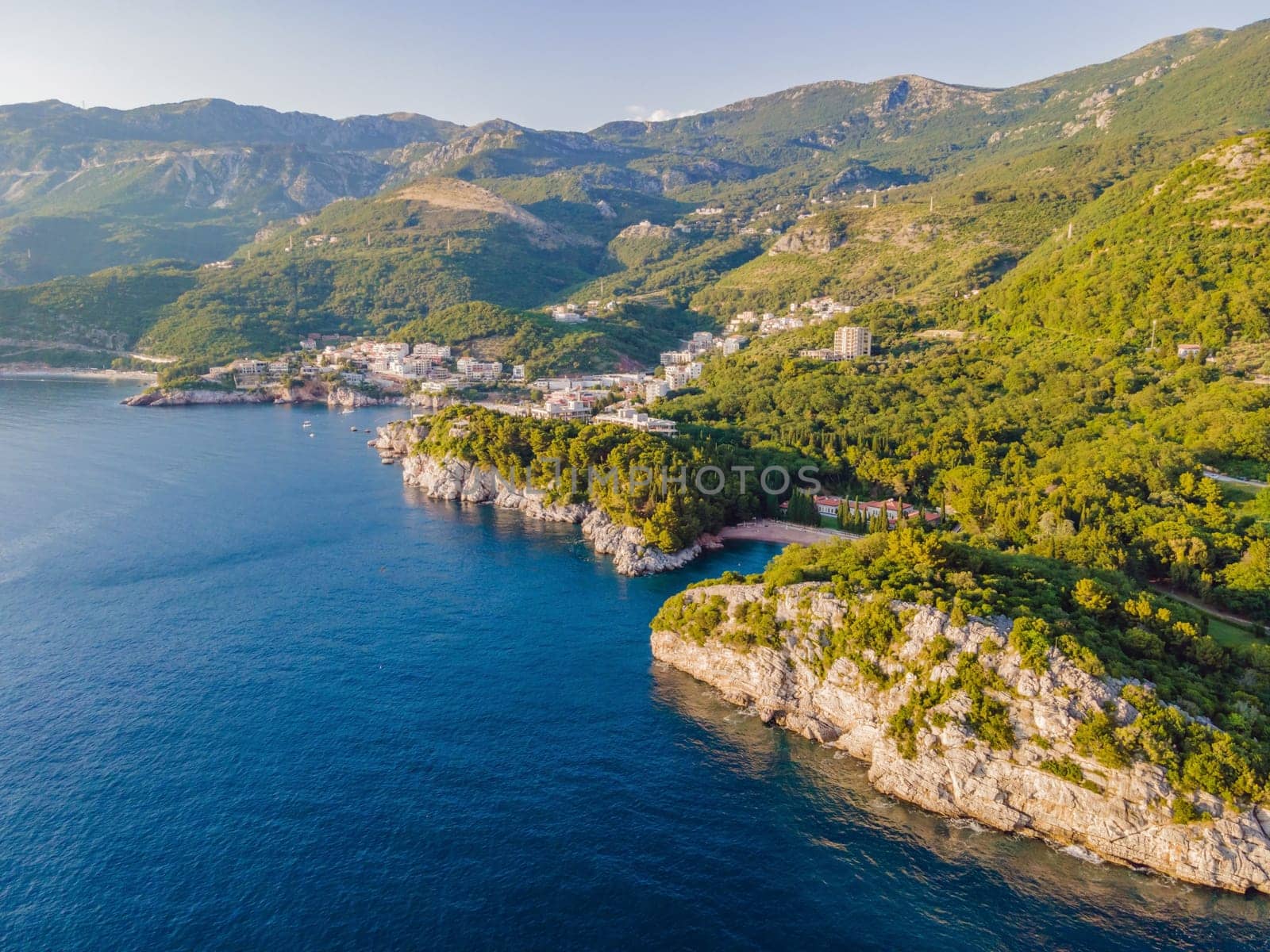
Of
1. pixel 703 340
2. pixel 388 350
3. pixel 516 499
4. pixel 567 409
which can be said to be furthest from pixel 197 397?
pixel 703 340

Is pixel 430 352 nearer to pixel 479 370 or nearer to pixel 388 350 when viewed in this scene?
pixel 388 350

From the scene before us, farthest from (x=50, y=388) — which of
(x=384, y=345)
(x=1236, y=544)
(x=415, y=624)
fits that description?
(x=1236, y=544)

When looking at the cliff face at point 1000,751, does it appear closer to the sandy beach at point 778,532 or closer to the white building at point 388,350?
the sandy beach at point 778,532

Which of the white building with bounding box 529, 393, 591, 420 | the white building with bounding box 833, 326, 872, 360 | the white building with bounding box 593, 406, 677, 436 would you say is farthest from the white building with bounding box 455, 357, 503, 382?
the white building with bounding box 833, 326, 872, 360

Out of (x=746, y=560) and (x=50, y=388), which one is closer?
(x=746, y=560)

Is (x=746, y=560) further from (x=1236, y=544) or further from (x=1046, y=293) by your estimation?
(x=1046, y=293)

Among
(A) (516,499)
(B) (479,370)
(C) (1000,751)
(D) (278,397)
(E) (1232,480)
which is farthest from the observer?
(B) (479,370)
